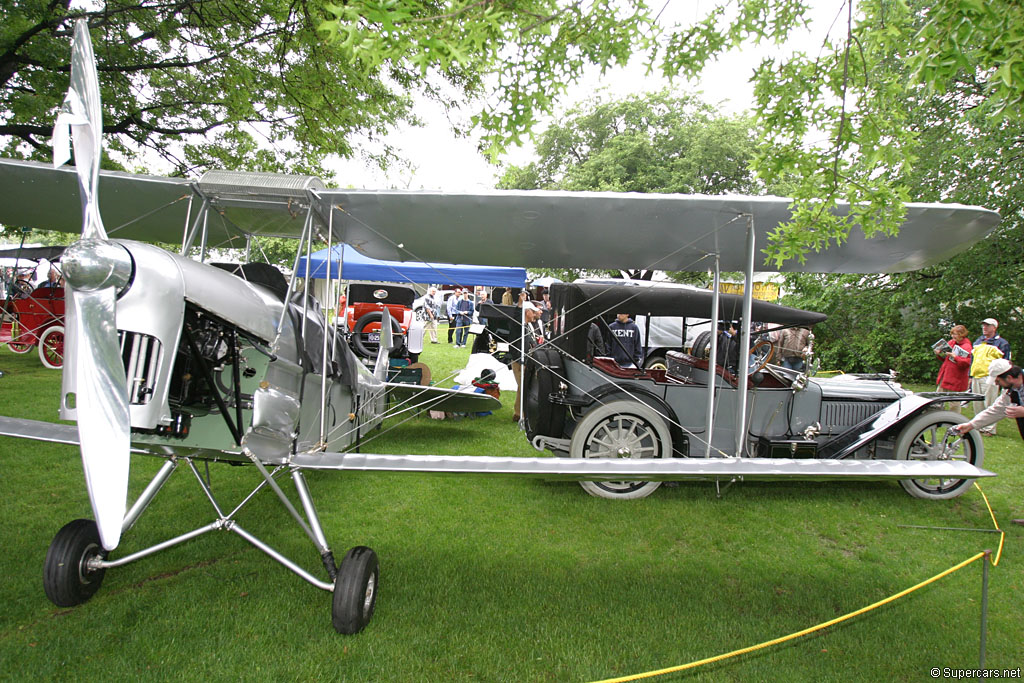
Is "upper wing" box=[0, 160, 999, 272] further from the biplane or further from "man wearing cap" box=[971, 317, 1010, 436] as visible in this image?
"man wearing cap" box=[971, 317, 1010, 436]

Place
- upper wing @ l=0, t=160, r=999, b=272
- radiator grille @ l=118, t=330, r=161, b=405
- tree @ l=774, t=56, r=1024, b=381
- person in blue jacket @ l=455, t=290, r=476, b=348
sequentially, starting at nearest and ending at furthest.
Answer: radiator grille @ l=118, t=330, r=161, b=405, upper wing @ l=0, t=160, r=999, b=272, tree @ l=774, t=56, r=1024, b=381, person in blue jacket @ l=455, t=290, r=476, b=348

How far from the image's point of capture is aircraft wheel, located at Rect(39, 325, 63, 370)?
409 inches

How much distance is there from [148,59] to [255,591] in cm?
Result: 877

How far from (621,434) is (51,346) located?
11626 mm

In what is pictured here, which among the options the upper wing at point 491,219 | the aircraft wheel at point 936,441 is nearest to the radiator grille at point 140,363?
the upper wing at point 491,219

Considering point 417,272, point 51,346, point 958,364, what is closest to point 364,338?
point 417,272

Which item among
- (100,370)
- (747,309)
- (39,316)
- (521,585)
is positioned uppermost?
(747,309)

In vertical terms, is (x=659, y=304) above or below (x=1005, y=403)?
above

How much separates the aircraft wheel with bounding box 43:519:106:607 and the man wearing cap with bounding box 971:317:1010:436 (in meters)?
10.6

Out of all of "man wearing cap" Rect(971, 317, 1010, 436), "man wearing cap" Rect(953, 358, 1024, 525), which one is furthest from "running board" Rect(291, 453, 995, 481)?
"man wearing cap" Rect(971, 317, 1010, 436)

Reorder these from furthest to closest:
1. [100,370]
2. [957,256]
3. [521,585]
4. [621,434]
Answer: [957,256]
[621,434]
[521,585]
[100,370]

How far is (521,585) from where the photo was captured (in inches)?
135

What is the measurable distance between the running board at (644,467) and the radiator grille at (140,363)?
0.90 meters

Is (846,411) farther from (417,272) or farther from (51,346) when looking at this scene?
(51,346)
